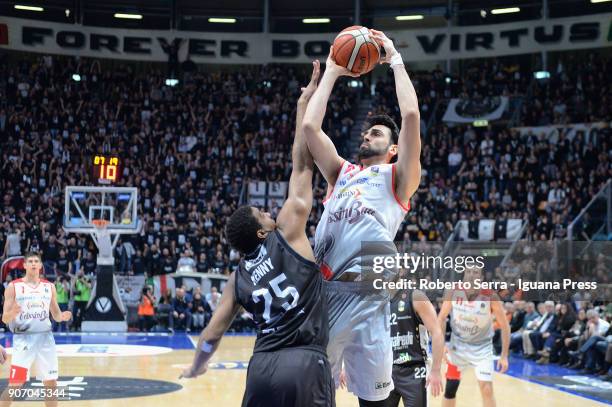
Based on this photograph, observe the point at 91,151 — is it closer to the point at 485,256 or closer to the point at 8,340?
the point at 8,340

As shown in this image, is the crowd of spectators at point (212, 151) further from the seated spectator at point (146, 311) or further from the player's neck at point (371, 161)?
the player's neck at point (371, 161)

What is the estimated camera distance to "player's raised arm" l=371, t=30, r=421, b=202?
5.13 metres

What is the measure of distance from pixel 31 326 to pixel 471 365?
4812 millimetres

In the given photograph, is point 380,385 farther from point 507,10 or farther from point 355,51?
point 507,10

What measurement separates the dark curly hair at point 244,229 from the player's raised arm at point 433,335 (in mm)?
3081

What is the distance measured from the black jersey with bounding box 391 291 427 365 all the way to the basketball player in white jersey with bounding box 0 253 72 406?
3.66m

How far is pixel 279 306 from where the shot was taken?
15.2 feet

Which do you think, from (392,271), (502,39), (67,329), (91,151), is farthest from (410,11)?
(392,271)

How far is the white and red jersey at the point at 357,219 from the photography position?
5352 mm

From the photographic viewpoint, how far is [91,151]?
92.1 feet

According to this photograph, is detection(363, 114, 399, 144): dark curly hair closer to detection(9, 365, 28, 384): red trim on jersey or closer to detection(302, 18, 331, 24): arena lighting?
detection(9, 365, 28, 384): red trim on jersey

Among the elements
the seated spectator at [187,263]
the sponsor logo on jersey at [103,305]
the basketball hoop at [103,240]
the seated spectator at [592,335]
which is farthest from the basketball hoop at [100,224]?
the seated spectator at [592,335]

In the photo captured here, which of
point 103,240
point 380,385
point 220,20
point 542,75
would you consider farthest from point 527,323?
point 220,20

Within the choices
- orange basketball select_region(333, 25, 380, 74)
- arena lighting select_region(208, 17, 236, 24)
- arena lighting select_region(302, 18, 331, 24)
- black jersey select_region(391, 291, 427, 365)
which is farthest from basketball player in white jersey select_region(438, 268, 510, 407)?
arena lighting select_region(208, 17, 236, 24)
